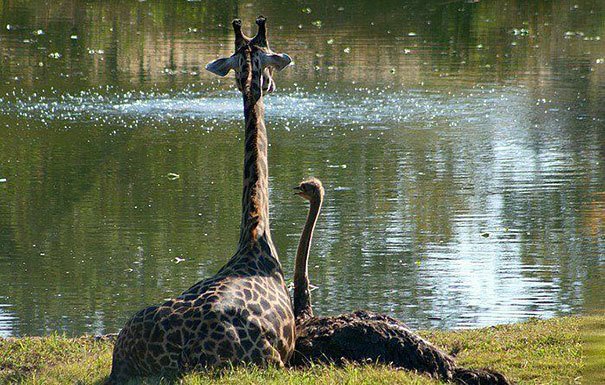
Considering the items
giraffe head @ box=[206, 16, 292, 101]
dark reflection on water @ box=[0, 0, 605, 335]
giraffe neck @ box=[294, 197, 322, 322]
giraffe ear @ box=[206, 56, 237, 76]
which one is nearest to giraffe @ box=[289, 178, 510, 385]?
giraffe neck @ box=[294, 197, 322, 322]

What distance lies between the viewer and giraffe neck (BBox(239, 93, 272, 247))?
22.9 feet

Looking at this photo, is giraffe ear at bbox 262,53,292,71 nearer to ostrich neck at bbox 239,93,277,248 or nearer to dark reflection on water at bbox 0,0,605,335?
ostrich neck at bbox 239,93,277,248

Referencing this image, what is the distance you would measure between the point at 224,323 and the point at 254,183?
1.26 m

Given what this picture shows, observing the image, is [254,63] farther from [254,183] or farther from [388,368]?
[388,368]

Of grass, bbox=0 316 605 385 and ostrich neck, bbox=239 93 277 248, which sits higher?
ostrich neck, bbox=239 93 277 248

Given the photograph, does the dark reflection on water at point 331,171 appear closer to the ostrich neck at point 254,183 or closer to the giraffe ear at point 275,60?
the ostrich neck at point 254,183

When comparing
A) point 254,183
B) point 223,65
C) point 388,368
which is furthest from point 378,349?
point 223,65

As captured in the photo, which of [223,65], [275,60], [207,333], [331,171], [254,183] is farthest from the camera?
[331,171]

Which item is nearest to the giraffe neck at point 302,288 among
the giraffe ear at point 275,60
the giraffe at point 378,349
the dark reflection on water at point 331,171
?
the giraffe at point 378,349

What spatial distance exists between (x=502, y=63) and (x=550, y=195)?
1123 centimetres

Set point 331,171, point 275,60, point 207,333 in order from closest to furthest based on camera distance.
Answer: point 207,333, point 275,60, point 331,171

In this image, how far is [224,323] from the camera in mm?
6176

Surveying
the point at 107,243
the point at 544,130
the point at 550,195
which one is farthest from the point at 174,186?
the point at 544,130

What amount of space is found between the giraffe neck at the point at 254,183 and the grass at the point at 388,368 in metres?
1.01
